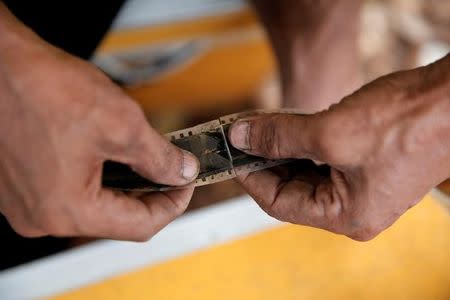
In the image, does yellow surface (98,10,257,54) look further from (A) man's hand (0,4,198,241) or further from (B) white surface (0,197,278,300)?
(A) man's hand (0,4,198,241)

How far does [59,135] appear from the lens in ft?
1.66

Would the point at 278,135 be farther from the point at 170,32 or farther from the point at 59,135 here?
the point at 170,32

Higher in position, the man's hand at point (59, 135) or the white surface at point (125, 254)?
the man's hand at point (59, 135)

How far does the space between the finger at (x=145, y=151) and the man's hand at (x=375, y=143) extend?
7 centimetres

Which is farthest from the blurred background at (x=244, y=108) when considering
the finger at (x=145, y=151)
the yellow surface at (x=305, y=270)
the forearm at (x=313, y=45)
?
the finger at (x=145, y=151)

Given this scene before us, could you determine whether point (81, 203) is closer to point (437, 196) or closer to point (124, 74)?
point (437, 196)

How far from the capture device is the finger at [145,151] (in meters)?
0.52

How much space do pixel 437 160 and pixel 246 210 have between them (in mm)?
356

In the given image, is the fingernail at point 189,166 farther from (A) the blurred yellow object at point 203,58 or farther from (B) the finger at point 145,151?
(A) the blurred yellow object at point 203,58

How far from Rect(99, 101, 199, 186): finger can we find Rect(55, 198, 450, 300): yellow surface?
0.26 m

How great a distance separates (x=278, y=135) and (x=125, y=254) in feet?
1.11

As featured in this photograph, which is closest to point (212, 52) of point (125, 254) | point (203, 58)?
point (203, 58)

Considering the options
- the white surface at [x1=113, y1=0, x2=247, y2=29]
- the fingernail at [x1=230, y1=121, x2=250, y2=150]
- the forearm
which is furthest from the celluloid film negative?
the white surface at [x1=113, y1=0, x2=247, y2=29]

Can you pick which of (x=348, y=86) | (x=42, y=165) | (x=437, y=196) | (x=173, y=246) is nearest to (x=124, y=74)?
(x=348, y=86)
